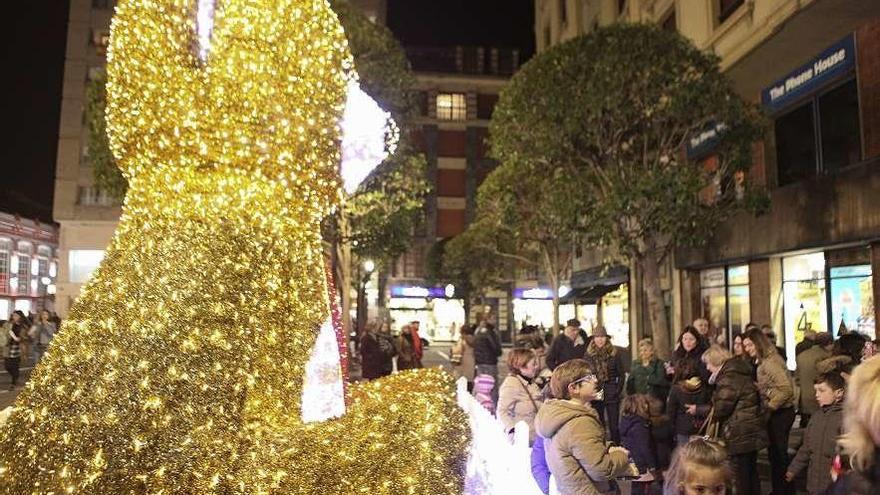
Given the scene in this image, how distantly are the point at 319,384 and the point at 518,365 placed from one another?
15.0 feet

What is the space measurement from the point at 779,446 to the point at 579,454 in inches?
153

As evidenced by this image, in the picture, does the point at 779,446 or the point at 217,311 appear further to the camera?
the point at 779,446

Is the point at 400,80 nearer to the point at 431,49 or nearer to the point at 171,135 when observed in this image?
the point at 171,135

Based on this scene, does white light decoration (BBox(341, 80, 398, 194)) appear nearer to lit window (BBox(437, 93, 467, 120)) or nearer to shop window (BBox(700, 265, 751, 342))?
shop window (BBox(700, 265, 751, 342))

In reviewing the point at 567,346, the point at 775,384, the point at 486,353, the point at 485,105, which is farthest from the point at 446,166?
the point at 775,384

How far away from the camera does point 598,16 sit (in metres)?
25.3

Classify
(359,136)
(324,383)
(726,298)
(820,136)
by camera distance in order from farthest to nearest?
(726,298) → (820,136) → (359,136) → (324,383)

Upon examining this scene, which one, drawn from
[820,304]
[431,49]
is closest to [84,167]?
[431,49]

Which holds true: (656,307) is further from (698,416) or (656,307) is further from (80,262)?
(80,262)

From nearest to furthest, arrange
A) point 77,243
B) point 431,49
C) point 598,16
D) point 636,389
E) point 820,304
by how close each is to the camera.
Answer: point 636,389
point 820,304
point 598,16
point 77,243
point 431,49

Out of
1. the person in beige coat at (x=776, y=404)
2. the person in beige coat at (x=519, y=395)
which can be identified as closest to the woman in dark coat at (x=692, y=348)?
the person in beige coat at (x=776, y=404)

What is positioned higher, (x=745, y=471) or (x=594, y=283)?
(x=594, y=283)

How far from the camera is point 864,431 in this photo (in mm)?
1980

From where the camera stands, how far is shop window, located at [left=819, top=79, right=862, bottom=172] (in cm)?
1242
